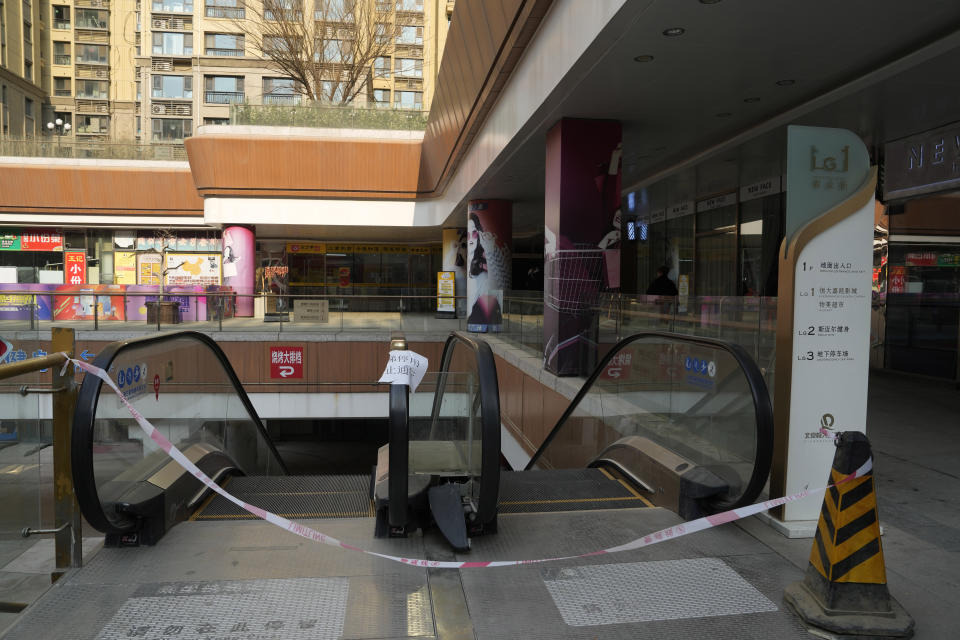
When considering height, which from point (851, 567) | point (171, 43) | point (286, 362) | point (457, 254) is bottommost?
point (286, 362)

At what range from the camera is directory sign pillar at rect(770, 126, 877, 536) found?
12.1 feet

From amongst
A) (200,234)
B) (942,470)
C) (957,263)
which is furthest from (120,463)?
(200,234)

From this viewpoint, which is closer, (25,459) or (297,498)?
(25,459)

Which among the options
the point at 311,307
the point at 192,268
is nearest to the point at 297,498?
the point at 311,307

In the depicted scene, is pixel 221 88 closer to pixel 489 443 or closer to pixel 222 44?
pixel 222 44

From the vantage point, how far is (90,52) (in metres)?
57.6

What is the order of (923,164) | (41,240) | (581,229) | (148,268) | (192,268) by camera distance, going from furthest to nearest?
(192,268) → (148,268) → (41,240) → (581,229) → (923,164)

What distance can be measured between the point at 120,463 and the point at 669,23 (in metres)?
4.92

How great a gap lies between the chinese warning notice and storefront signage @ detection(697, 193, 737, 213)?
397 inches

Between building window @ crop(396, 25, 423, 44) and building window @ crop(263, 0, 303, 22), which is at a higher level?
building window @ crop(396, 25, 423, 44)

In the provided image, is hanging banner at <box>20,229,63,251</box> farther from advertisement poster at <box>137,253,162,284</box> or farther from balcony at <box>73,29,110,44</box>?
balcony at <box>73,29,110,44</box>

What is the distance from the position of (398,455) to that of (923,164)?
26.7 feet

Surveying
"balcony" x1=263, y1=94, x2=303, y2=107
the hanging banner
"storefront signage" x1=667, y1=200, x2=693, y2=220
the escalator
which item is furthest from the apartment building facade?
the escalator

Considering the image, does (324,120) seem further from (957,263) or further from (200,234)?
(957,263)
